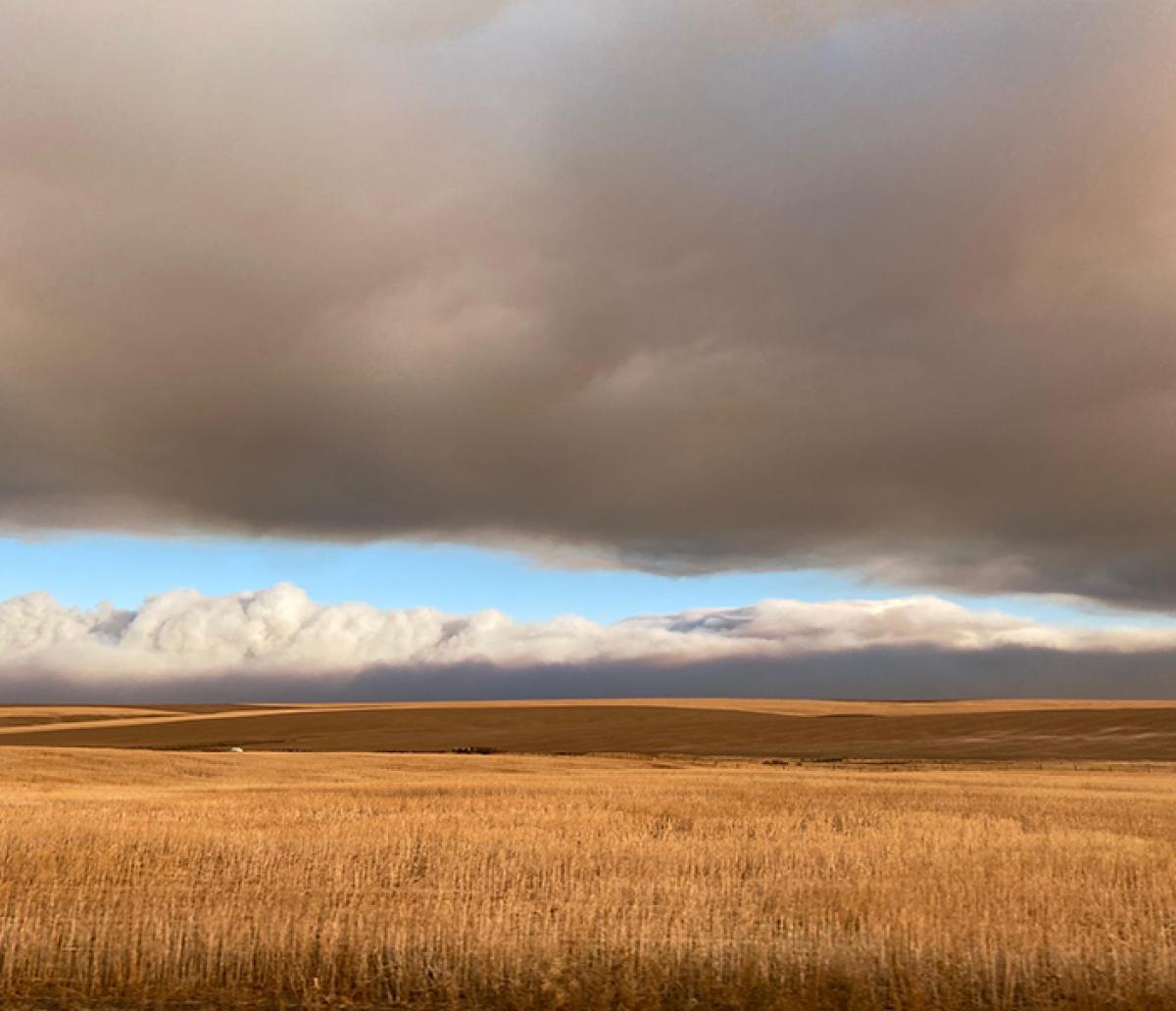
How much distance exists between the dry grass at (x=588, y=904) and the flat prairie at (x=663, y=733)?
43.5 m

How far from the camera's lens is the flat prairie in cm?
7556

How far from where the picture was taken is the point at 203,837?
22.5 meters

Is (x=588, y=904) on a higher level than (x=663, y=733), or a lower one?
higher

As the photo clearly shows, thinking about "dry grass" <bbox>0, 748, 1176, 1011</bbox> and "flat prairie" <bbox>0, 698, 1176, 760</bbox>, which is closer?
"dry grass" <bbox>0, 748, 1176, 1011</bbox>

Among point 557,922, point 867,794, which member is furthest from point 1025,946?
point 867,794

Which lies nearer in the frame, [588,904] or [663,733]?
[588,904]

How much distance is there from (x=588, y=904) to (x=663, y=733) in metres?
80.8

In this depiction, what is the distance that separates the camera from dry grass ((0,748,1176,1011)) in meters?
12.3

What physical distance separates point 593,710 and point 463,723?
17.9m

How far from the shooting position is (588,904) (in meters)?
16.6

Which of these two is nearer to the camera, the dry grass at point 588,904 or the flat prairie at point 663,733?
the dry grass at point 588,904

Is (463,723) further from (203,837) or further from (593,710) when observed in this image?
(203,837)

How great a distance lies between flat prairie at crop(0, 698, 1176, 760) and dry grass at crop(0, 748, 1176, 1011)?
1714 inches

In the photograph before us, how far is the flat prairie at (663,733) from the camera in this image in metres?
75.6
